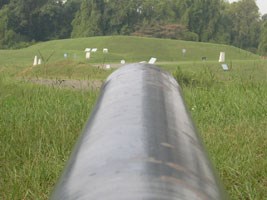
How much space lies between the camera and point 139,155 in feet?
4.37

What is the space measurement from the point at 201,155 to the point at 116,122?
26 cm

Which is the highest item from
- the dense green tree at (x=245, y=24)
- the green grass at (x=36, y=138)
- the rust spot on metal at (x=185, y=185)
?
the rust spot on metal at (x=185, y=185)

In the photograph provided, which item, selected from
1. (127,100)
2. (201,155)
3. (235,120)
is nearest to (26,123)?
(235,120)

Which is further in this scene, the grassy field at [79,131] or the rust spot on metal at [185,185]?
the grassy field at [79,131]

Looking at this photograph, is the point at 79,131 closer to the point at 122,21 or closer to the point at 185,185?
the point at 185,185

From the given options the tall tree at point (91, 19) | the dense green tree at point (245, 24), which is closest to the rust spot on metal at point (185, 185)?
the tall tree at point (91, 19)

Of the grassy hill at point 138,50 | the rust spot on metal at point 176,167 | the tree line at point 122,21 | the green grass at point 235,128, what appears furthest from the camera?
the tree line at point 122,21

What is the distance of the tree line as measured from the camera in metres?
44.9

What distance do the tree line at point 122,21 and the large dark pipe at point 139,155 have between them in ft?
128

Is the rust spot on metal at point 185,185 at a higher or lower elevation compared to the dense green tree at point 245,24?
higher

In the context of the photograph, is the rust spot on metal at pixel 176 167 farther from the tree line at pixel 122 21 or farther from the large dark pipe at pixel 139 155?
the tree line at pixel 122 21

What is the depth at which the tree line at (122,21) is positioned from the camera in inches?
1768

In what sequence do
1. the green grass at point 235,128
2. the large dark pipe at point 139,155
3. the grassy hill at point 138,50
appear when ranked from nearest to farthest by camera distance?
the large dark pipe at point 139,155
the green grass at point 235,128
the grassy hill at point 138,50

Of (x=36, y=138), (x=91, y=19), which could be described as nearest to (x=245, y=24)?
(x=91, y=19)
